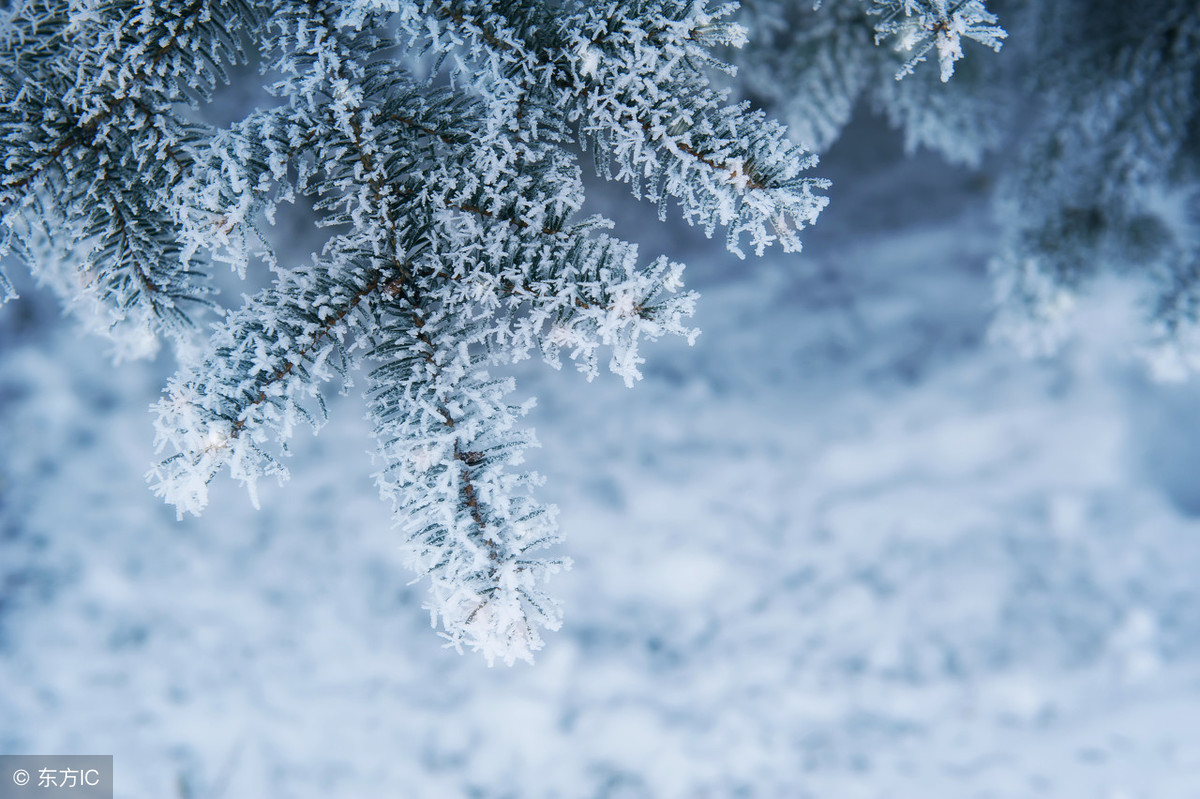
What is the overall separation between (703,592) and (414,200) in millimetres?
1255

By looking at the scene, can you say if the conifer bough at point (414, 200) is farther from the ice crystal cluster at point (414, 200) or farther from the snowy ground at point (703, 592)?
the snowy ground at point (703, 592)

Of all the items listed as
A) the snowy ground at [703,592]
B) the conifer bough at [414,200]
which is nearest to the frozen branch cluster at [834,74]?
the conifer bough at [414,200]

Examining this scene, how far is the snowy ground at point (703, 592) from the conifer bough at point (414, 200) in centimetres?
97

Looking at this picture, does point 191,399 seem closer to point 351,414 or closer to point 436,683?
point 436,683

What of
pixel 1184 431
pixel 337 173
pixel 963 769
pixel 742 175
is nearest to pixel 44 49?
pixel 337 173

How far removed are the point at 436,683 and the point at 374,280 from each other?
3.71 feet

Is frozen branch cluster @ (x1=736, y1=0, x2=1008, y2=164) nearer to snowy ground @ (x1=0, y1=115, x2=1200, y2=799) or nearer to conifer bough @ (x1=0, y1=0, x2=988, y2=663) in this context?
conifer bough @ (x1=0, y1=0, x2=988, y2=663)

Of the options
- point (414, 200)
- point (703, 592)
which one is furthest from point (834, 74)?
point (703, 592)

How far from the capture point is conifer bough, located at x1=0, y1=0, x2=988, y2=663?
64 cm

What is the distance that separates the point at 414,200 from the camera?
71cm

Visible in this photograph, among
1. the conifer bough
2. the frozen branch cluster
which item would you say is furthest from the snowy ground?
the conifer bough

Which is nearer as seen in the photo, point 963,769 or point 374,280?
point 374,280

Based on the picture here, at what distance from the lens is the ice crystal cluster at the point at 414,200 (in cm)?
64

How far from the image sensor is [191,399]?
0.63m
